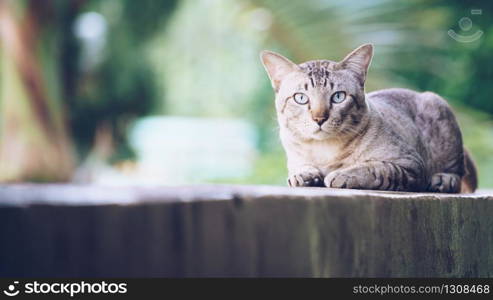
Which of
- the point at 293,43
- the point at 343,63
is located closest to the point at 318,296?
the point at 343,63

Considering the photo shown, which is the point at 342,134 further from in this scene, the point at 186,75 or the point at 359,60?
the point at 186,75

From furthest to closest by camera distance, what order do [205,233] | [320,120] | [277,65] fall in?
[277,65] < [320,120] < [205,233]

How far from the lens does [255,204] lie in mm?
1234

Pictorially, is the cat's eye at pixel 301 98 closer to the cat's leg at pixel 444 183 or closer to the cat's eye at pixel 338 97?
the cat's eye at pixel 338 97

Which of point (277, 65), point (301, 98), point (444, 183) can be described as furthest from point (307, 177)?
point (444, 183)

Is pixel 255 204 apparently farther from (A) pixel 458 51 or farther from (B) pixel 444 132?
(A) pixel 458 51

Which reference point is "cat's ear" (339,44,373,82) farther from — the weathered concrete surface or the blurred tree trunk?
the blurred tree trunk

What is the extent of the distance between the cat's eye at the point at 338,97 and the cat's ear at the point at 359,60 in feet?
0.34

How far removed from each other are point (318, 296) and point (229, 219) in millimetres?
288

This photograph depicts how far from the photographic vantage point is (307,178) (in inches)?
73.8

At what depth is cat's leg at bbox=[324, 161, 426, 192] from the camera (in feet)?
5.89

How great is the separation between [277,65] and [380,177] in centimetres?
45

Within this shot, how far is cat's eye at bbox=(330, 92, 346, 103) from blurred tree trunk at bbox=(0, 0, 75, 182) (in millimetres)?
2284

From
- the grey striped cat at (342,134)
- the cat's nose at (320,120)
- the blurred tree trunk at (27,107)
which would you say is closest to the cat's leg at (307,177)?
the grey striped cat at (342,134)
